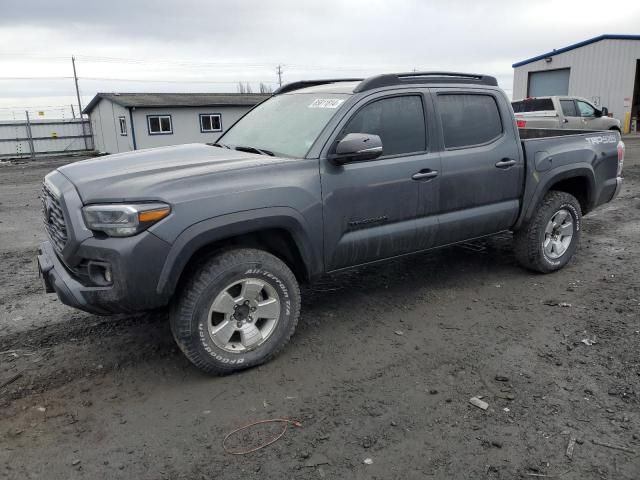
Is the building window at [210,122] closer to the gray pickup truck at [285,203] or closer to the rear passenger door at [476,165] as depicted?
the gray pickup truck at [285,203]

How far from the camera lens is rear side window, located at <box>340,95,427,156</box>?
402cm

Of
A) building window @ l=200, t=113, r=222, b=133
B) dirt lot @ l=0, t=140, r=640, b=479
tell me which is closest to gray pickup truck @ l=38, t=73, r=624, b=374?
dirt lot @ l=0, t=140, r=640, b=479

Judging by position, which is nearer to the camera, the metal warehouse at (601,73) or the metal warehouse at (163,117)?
the metal warehouse at (601,73)

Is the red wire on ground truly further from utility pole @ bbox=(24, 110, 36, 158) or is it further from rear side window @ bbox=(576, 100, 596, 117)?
utility pole @ bbox=(24, 110, 36, 158)

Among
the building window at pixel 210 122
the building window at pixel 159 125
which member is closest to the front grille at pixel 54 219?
the building window at pixel 159 125

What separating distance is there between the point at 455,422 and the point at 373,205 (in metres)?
1.66

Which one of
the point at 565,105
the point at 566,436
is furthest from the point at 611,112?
the point at 566,436

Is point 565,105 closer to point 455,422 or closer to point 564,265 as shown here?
point 564,265

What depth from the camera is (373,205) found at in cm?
395

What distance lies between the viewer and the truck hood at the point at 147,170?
312 cm

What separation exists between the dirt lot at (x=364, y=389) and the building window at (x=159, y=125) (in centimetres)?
2248

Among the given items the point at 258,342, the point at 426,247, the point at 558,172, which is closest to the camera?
the point at 258,342

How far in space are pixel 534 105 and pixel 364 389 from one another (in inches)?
668

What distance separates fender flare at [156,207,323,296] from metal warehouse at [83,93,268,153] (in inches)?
923
